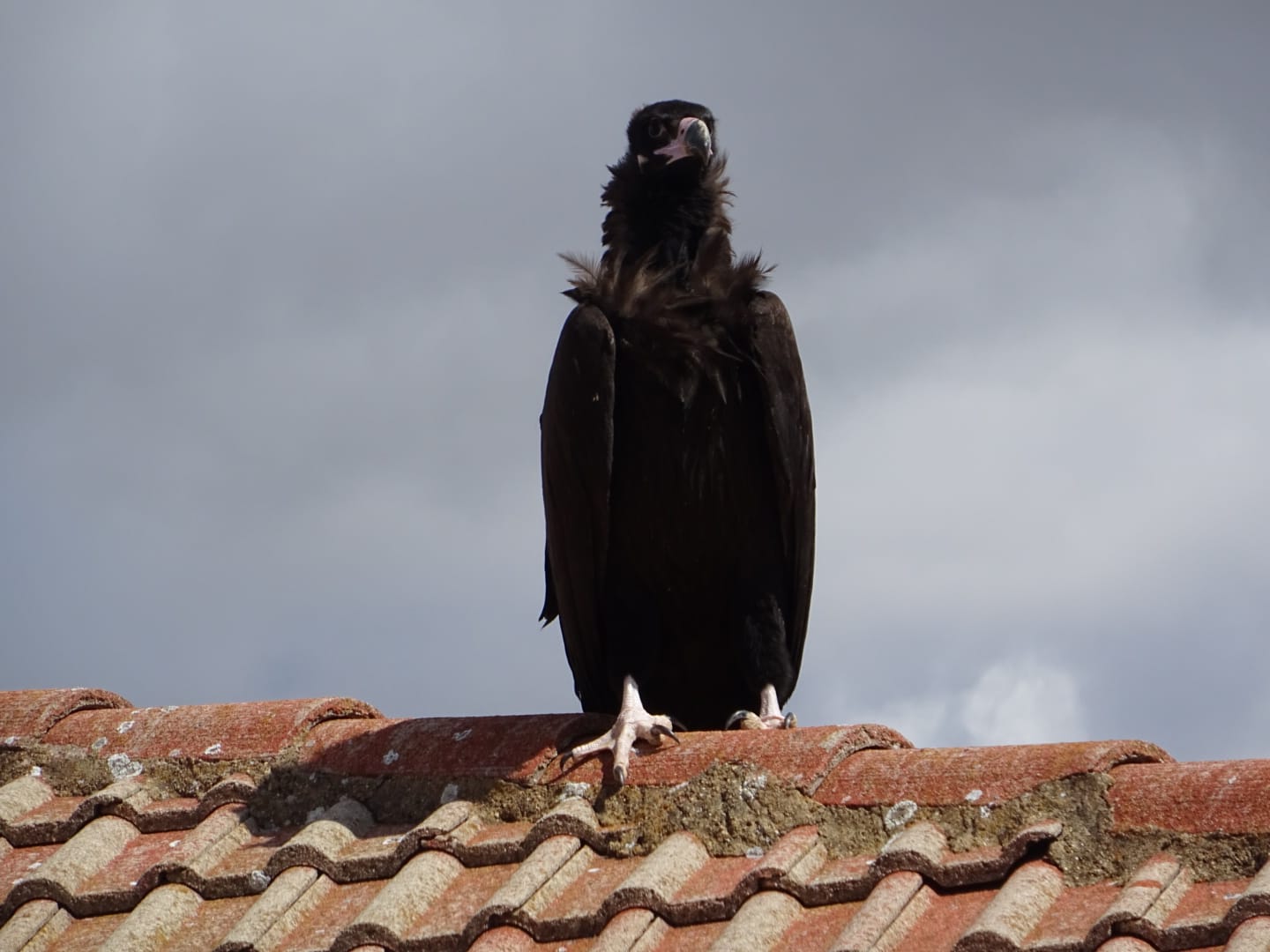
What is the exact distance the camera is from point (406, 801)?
13.5ft

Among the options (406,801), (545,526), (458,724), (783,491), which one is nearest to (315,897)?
(406,801)

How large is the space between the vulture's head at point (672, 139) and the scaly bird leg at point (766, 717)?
5.02ft

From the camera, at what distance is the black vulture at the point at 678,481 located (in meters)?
4.74

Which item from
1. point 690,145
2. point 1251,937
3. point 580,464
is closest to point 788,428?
point 580,464

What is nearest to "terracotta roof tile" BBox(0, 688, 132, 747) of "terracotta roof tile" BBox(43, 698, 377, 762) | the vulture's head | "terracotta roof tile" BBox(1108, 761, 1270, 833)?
"terracotta roof tile" BBox(43, 698, 377, 762)

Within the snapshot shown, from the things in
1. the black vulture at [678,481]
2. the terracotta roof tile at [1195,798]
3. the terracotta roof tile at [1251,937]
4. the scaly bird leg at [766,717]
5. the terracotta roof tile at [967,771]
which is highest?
Result: the black vulture at [678,481]

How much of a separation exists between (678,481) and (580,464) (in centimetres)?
27

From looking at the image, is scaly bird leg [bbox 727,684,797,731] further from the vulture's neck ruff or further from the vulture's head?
the vulture's head

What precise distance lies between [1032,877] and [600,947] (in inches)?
29.5

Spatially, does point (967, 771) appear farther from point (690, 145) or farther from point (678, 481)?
point (690, 145)

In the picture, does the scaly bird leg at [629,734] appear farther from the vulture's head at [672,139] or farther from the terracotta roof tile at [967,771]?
the vulture's head at [672,139]

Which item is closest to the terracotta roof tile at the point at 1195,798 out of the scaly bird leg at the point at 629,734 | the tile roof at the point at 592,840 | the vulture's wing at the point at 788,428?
the tile roof at the point at 592,840

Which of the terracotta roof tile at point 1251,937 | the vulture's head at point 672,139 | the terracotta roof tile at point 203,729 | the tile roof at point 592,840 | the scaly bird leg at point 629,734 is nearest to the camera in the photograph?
the terracotta roof tile at point 1251,937

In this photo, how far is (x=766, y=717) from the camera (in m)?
4.86
